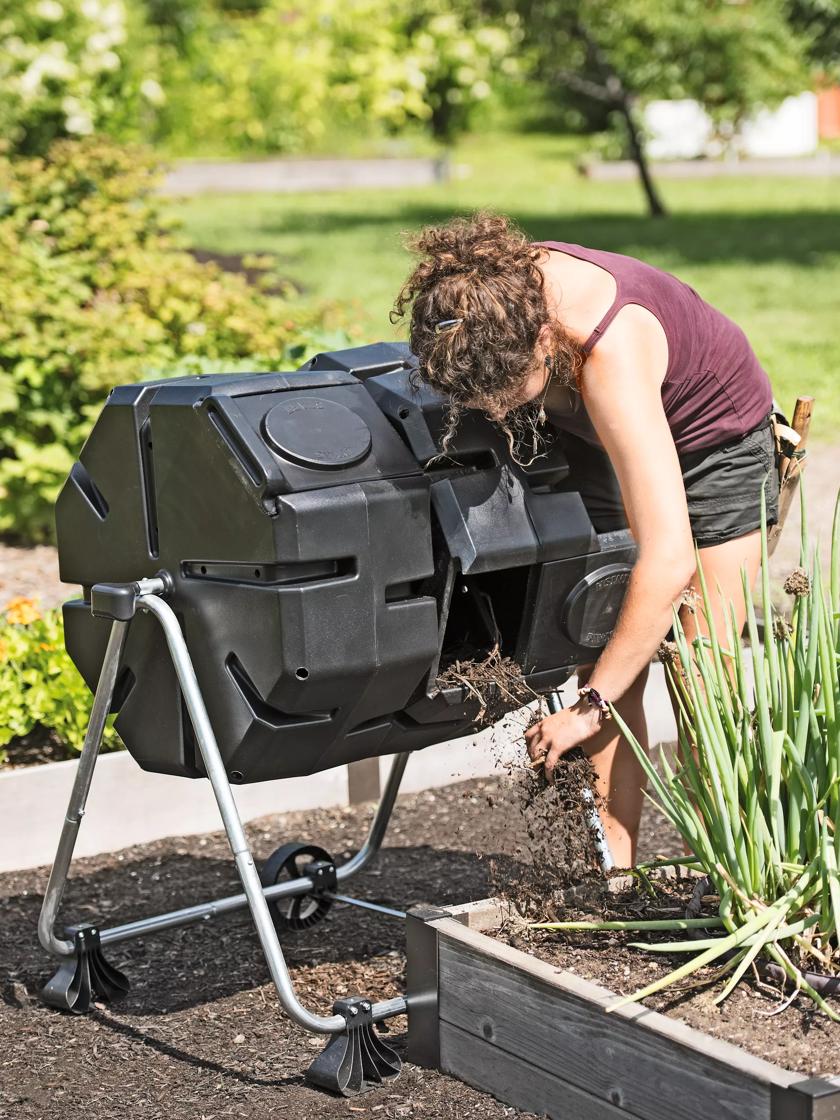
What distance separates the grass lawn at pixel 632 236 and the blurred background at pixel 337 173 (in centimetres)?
6

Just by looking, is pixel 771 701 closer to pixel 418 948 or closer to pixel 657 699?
pixel 418 948

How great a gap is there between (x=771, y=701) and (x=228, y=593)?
90cm

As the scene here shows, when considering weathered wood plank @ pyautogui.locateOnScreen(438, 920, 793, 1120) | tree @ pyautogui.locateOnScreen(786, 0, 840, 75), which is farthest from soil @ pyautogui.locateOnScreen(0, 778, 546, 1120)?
tree @ pyautogui.locateOnScreen(786, 0, 840, 75)

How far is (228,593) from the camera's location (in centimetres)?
254

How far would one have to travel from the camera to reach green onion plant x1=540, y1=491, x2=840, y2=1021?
2.33 m

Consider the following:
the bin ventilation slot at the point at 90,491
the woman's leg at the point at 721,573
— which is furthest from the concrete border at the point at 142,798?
the bin ventilation slot at the point at 90,491

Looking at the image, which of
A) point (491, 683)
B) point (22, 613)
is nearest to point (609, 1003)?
point (491, 683)

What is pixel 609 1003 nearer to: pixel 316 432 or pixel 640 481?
pixel 640 481

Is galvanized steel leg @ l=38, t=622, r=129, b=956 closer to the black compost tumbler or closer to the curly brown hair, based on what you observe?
the black compost tumbler

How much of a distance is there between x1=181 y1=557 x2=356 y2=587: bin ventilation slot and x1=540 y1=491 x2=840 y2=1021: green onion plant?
0.55m

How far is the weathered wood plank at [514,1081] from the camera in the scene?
2385 mm

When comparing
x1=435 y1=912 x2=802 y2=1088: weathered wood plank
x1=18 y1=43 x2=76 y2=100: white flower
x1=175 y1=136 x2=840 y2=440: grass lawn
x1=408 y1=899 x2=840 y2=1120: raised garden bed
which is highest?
x1=18 y1=43 x2=76 y2=100: white flower

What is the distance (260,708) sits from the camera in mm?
2572

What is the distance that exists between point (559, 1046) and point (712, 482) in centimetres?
109
